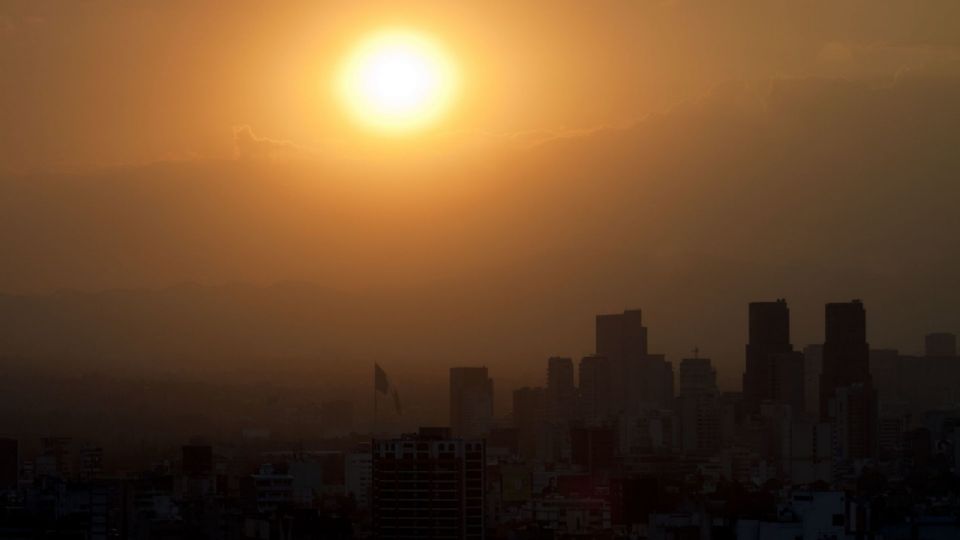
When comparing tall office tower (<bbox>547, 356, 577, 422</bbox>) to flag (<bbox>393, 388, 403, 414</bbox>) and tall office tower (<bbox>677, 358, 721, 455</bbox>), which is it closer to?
tall office tower (<bbox>677, 358, 721, 455</bbox>)

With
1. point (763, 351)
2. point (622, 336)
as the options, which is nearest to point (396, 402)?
point (622, 336)

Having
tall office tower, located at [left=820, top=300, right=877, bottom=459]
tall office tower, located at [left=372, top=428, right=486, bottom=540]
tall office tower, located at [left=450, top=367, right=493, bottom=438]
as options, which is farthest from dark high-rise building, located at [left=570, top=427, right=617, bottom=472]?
tall office tower, located at [left=372, top=428, right=486, bottom=540]

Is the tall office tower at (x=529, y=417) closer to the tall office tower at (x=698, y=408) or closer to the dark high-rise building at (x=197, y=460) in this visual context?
the tall office tower at (x=698, y=408)

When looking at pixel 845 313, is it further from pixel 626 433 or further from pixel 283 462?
pixel 283 462

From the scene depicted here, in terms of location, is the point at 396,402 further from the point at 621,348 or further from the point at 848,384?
the point at 848,384

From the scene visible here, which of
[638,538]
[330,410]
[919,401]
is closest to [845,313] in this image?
[919,401]

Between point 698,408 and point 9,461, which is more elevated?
point 698,408

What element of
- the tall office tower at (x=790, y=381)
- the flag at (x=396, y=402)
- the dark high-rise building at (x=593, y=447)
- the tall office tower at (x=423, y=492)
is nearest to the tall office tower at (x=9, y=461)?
the flag at (x=396, y=402)
